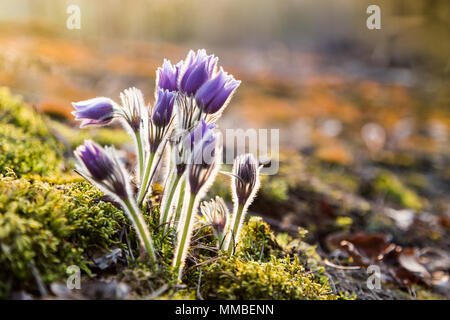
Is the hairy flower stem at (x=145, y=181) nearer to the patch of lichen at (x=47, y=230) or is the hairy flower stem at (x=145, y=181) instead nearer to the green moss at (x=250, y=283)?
the patch of lichen at (x=47, y=230)

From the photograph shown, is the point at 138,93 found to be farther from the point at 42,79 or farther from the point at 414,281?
the point at 42,79

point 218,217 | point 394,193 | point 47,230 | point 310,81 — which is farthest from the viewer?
point 310,81

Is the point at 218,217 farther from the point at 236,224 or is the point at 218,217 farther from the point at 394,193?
the point at 394,193

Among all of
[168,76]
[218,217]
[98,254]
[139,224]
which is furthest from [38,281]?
[168,76]

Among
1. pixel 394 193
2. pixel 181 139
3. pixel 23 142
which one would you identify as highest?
pixel 181 139

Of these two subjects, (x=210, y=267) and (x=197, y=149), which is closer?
(x=197, y=149)

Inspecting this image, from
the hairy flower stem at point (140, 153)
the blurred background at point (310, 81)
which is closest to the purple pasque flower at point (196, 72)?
the hairy flower stem at point (140, 153)
